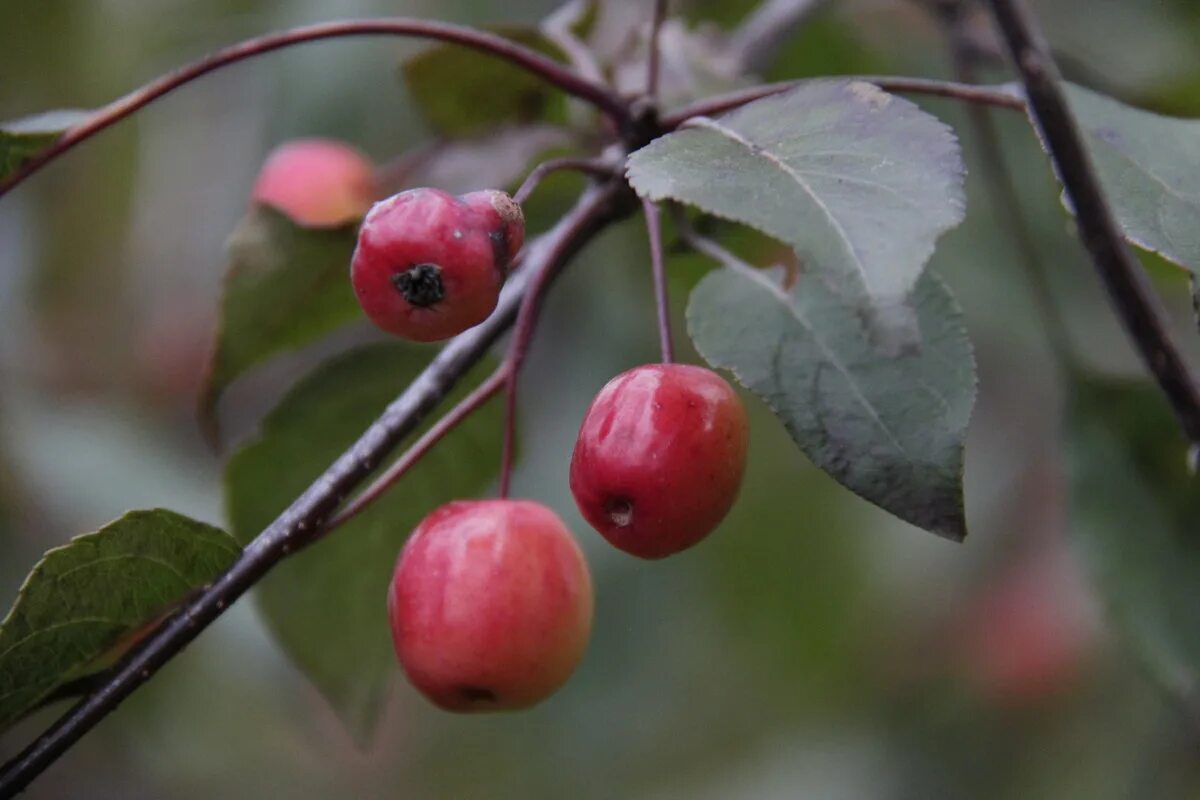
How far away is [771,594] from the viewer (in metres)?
1.43

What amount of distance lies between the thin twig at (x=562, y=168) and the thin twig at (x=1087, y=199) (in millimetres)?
211

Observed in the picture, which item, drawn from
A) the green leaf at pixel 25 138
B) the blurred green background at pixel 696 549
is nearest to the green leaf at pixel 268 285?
the green leaf at pixel 25 138

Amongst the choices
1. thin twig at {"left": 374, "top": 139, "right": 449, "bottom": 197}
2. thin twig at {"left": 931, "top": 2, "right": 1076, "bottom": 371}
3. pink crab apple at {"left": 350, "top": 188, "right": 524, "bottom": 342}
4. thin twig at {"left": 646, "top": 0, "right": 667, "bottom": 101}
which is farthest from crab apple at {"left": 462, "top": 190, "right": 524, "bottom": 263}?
thin twig at {"left": 931, "top": 2, "right": 1076, "bottom": 371}

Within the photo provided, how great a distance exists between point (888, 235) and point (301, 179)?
24.7 inches

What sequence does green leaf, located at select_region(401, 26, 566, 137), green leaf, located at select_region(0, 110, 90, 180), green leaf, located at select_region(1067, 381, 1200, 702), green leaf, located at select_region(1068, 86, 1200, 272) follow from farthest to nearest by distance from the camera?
green leaf, located at select_region(401, 26, 566, 137) → green leaf, located at select_region(1067, 381, 1200, 702) → green leaf, located at select_region(0, 110, 90, 180) → green leaf, located at select_region(1068, 86, 1200, 272)

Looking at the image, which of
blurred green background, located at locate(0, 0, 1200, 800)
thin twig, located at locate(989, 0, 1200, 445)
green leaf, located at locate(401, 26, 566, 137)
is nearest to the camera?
thin twig, located at locate(989, 0, 1200, 445)

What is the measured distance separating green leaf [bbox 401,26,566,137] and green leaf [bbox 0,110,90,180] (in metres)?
0.29

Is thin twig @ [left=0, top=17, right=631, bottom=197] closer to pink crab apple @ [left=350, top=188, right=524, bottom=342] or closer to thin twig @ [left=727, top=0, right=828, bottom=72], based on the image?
pink crab apple @ [left=350, top=188, right=524, bottom=342]

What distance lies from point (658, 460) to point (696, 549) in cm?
97

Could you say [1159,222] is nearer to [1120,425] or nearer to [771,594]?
[1120,425]

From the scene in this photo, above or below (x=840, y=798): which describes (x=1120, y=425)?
above

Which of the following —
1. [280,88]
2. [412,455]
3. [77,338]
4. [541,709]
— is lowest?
[541,709]

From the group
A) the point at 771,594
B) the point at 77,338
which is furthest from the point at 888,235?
the point at 77,338

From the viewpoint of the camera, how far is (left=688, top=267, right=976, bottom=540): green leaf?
0.48 metres
